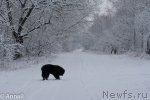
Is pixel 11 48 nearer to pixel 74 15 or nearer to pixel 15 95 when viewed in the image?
pixel 15 95

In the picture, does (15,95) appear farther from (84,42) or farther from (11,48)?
(84,42)

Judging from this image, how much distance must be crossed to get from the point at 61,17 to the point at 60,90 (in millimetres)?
20794

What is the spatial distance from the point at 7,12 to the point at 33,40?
8659 millimetres

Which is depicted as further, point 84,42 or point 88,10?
point 84,42

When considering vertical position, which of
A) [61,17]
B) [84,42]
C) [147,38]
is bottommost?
[84,42]

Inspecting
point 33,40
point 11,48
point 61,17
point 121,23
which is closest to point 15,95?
point 11,48

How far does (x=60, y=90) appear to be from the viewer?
36.7ft

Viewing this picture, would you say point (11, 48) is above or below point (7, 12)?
below

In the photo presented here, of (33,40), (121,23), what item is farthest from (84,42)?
(33,40)

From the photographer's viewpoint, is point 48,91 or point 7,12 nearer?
point 48,91

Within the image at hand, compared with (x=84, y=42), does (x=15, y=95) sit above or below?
above

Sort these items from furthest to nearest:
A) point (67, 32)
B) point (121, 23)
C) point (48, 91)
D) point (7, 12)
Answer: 1. point (121, 23)
2. point (67, 32)
3. point (7, 12)
4. point (48, 91)

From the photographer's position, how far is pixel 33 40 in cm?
3384

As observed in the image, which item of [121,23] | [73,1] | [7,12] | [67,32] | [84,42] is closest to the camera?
[7,12]
